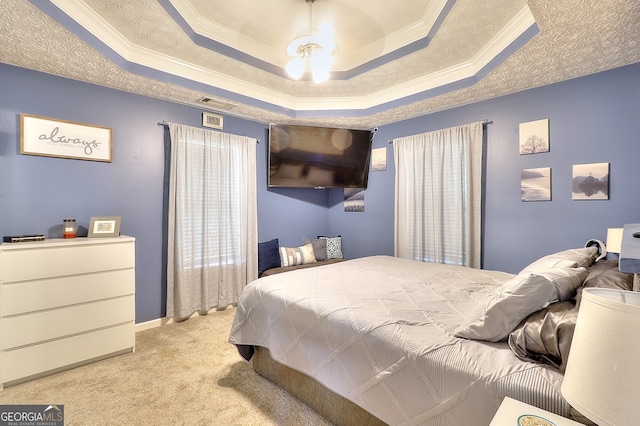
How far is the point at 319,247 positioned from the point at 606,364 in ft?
12.6

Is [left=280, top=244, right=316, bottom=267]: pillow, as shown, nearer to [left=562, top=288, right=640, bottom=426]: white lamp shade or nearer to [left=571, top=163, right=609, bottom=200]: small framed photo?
[left=571, top=163, right=609, bottom=200]: small framed photo

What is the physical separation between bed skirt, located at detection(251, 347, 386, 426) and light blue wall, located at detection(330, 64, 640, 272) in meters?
2.55

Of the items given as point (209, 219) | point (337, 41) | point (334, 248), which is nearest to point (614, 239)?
point (337, 41)

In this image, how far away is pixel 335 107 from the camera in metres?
4.03

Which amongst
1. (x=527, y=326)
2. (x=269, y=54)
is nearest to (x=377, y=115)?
(x=269, y=54)

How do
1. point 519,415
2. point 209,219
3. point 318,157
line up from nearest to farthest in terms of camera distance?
point 519,415
point 209,219
point 318,157

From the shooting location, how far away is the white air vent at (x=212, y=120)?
11.7 ft

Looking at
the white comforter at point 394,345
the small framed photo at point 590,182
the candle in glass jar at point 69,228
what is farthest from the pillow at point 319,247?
the small framed photo at point 590,182

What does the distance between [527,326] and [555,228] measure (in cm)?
220

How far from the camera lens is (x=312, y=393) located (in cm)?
181

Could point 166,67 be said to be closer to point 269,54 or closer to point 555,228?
point 269,54

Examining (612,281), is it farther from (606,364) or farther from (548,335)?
(606,364)

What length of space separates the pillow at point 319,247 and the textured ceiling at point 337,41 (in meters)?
2.05

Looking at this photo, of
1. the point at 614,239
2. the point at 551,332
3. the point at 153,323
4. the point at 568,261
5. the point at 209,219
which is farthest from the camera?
the point at 209,219
